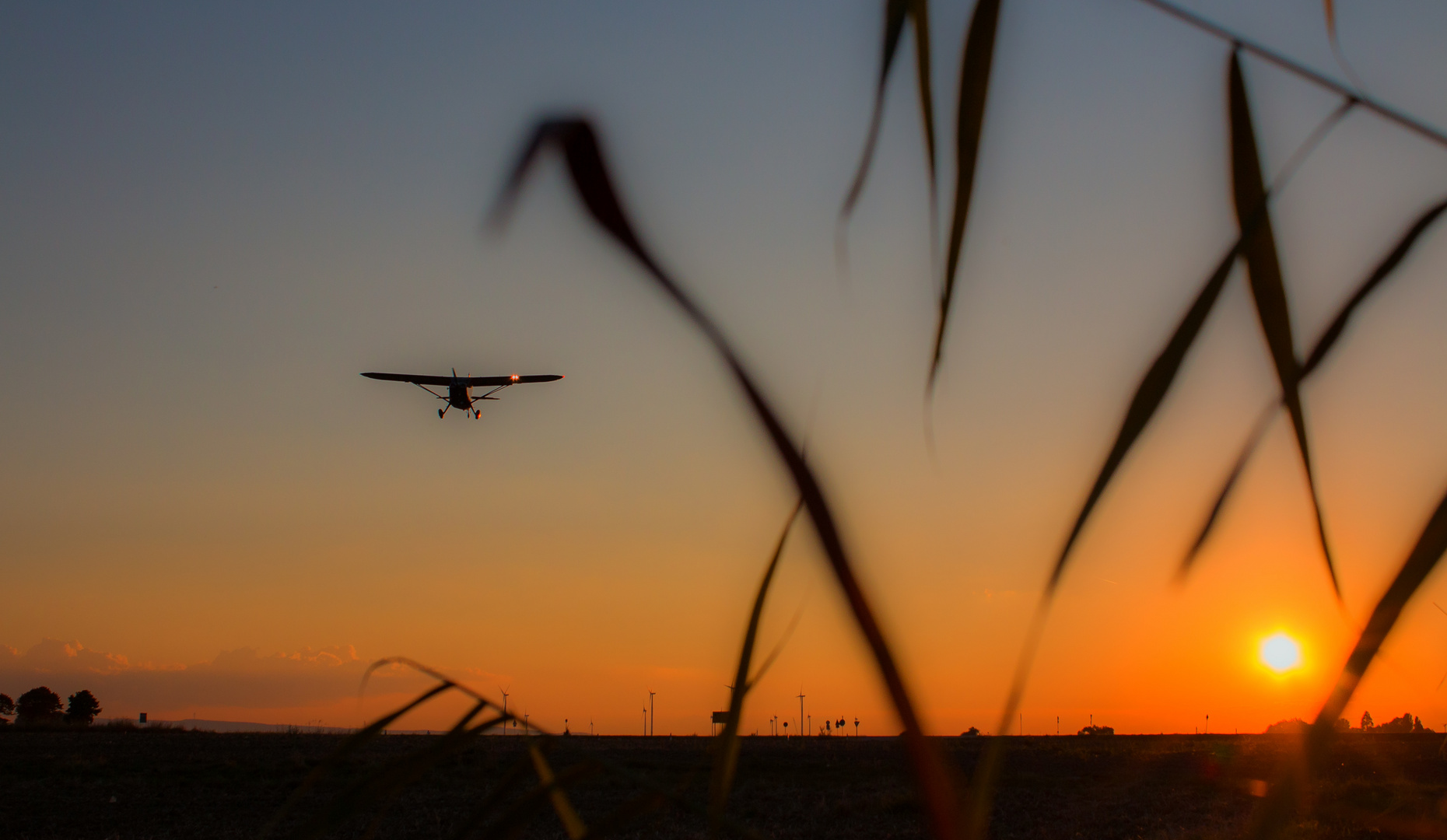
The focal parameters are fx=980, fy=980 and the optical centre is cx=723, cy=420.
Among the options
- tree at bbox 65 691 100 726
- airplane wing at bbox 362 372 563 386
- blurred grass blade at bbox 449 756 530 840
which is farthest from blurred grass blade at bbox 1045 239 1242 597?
tree at bbox 65 691 100 726

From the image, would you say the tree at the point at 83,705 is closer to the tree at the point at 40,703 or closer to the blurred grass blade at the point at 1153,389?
the tree at the point at 40,703

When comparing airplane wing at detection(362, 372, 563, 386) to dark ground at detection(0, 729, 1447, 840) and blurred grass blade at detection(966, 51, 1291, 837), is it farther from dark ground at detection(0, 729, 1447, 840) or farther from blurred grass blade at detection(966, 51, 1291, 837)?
blurred grass blade at detection(966, 51, 1291, 837)

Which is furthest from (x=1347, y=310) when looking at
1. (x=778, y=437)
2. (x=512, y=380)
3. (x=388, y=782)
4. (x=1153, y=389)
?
(x=512, y=380)

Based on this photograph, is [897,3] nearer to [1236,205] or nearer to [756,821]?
[1236,205]

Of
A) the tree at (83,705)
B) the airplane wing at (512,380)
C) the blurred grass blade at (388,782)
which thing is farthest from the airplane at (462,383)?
the tree at (83,705)

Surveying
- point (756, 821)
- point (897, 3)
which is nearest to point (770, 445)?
point (897, 3)
